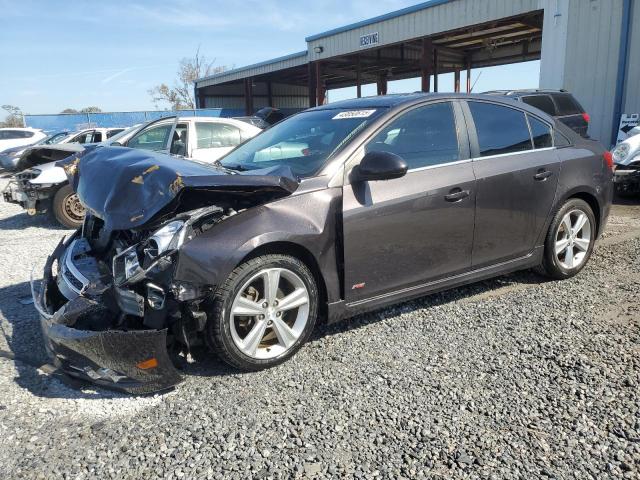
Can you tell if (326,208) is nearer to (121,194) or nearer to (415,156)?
(415,156)

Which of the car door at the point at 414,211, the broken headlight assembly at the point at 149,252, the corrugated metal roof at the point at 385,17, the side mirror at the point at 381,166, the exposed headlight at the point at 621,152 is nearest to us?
the broken headlight assembly at the point at 149,252

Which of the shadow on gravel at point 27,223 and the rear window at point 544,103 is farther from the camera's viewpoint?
the rear window at point 544,103

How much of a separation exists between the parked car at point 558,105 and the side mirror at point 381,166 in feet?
23.8

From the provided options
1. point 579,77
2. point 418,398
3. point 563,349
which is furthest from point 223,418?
point 579,77

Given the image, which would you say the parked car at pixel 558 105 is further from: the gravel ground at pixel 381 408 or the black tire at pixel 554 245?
the gravel ground at pixel 381 408

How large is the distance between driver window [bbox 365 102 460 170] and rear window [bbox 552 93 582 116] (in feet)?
24.5

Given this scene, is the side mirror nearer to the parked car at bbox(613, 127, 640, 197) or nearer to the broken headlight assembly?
the broken headlight assembly

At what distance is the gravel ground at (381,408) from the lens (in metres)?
2.29

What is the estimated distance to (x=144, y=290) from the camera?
Answer: 2.82m

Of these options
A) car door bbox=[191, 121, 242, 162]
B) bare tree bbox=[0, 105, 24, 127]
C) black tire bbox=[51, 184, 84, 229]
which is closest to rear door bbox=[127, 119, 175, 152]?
car door bbox=[191, 121, 242, 162]

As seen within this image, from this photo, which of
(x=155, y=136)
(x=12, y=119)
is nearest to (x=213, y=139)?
(x=155, y=136)

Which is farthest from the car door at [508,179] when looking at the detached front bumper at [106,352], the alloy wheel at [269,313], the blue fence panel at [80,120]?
the blue fence panel at [80,120]

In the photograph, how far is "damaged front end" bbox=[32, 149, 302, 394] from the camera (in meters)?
2.67

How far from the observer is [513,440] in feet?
7.89
